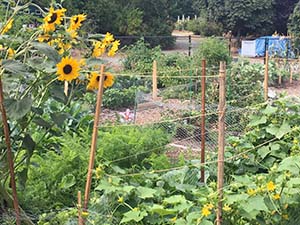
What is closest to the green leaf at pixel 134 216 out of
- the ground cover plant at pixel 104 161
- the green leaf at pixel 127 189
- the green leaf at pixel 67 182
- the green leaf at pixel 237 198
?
the ground cover plant at pixel 104 161

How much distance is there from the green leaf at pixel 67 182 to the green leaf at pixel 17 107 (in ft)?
2.87

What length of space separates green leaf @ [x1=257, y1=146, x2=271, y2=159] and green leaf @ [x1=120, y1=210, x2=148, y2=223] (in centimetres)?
112

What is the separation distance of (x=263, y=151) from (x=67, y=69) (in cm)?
150

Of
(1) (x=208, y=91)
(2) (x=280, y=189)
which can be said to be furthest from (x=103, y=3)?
(2) (x=280, y=189)

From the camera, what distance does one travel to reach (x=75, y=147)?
316 centimetres

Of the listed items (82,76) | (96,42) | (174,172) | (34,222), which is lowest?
(34,222)

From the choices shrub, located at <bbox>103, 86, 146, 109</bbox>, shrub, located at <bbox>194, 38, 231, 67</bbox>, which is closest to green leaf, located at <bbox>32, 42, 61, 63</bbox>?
shrub, located at <bbox>103, 86, 146, 109</bbox>

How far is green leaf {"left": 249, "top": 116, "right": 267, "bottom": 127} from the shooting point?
3.30 meters

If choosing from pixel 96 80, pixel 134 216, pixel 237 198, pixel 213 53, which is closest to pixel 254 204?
pixel 237 198

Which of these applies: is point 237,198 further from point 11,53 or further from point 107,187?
point 11,53

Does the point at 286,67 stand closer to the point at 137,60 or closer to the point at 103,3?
the point at 137,60

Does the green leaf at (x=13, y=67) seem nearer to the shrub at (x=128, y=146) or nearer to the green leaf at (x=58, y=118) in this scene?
the green leaf at (x=58, y=118)

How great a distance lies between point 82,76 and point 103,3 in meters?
17.3

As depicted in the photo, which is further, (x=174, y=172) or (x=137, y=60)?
(x=137, y=60)
